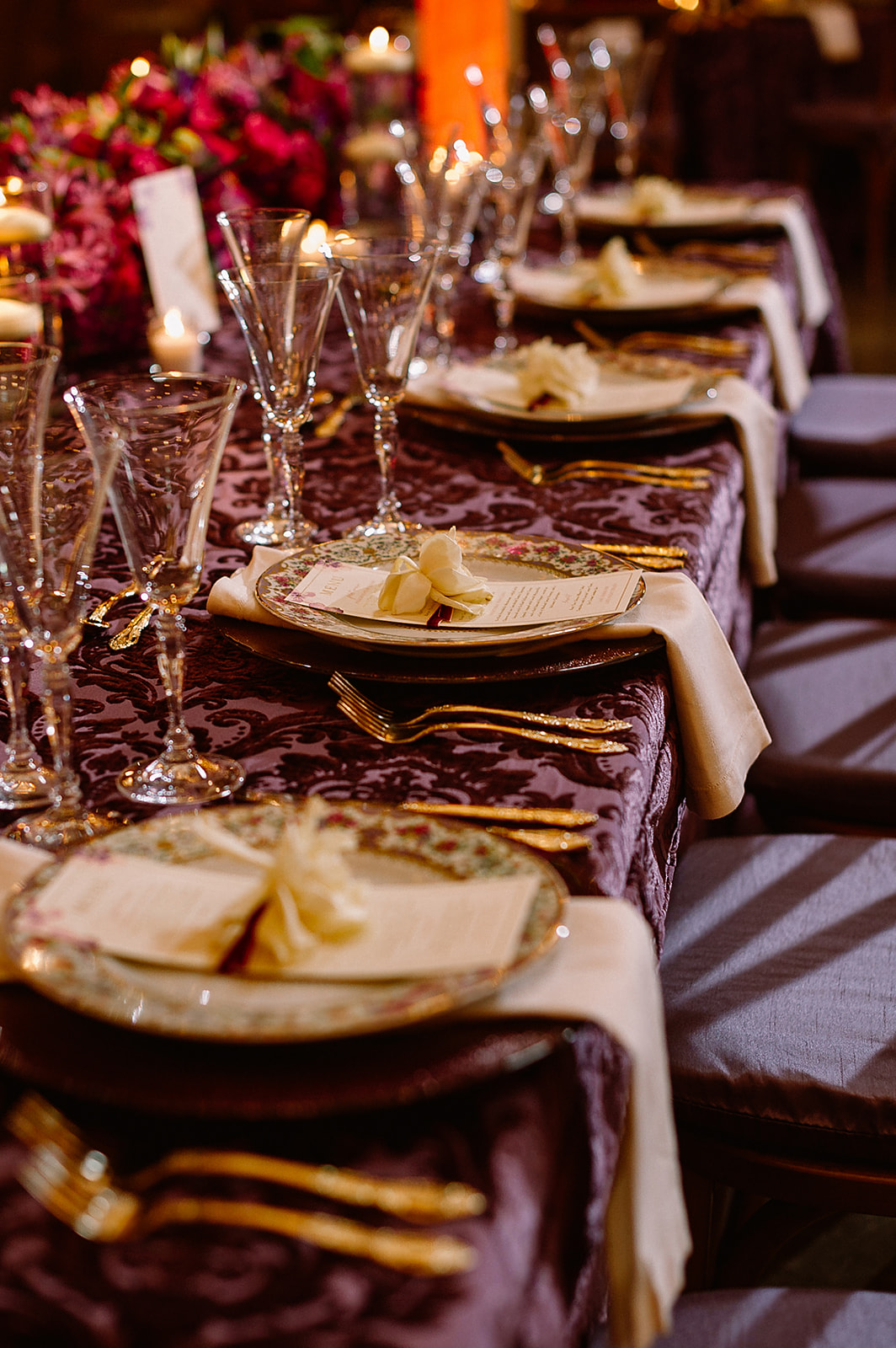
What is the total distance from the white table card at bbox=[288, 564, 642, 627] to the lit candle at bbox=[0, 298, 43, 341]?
1.72 ft

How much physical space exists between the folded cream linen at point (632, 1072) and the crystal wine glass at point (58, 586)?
95 millimetres

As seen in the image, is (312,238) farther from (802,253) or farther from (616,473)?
(802,253)

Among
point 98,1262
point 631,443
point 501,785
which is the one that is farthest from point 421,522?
point 98,1262

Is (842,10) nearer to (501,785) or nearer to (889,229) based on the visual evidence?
(889,229)

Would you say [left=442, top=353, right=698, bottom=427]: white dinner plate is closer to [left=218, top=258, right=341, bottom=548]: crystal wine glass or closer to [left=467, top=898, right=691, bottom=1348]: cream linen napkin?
[left=218, top=258, right=341, bottom=548]: crystal wine glass

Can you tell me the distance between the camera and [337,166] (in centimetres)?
235

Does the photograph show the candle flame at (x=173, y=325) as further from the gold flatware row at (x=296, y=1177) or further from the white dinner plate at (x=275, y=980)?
the gold flatware row at (x=296, y=1177)

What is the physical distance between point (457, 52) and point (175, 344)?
3213mm

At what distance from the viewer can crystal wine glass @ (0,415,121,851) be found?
0.73 meters

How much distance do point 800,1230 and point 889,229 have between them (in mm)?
6813

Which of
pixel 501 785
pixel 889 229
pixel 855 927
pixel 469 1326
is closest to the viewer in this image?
pixel 469 1326

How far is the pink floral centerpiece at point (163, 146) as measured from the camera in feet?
5.63

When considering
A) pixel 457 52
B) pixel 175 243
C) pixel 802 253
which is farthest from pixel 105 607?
pixel 457 52

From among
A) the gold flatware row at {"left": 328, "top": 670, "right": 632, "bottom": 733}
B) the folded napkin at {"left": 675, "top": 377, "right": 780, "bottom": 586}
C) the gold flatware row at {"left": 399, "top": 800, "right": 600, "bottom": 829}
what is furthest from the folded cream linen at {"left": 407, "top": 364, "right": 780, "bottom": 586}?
the gold flatware row at {"left": 399, "top": 800, "right": 600, "bottom": 829}
